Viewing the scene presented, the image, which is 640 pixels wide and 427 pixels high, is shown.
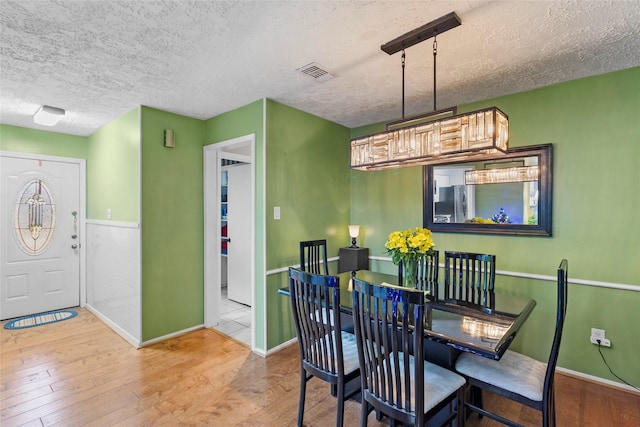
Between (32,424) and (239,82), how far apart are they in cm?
278

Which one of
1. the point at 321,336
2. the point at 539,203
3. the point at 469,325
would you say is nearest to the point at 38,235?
the point at 321,336

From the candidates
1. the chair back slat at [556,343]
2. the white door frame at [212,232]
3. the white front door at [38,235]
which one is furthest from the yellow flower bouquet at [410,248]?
the white front door at [38,235]

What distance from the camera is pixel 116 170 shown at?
145 inches

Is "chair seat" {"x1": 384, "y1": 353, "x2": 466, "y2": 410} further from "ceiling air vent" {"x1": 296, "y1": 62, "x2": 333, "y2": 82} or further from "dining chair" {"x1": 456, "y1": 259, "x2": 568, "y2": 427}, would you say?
"ceiling air vent" {"x1": 296, "y1": 62, "x2": 333, "y2": 82}

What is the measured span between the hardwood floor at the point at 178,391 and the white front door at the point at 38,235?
105cm

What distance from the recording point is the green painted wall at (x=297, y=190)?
3.14 m

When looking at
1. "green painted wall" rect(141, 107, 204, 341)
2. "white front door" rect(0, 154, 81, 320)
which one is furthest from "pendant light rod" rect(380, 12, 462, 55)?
"white front door" rect(0, 154, 81, 320)

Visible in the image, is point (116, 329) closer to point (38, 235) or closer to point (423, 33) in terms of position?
point (38, 235)

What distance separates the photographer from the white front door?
13.1 ft

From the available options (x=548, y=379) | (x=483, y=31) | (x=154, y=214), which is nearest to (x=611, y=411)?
(x=548, y=379)

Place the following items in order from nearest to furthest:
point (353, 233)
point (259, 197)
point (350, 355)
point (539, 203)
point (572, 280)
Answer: point (350, 355), point (572, 280), point (539, 203), point (259, 197), point (353, 233)

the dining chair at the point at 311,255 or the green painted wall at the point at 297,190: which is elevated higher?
the green painted wall at the point at 297,190

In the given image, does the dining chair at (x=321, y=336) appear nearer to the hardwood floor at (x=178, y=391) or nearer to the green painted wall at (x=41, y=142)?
the hardwood floor at (x=178, y=391)

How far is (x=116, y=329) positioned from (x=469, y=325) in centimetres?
368
